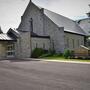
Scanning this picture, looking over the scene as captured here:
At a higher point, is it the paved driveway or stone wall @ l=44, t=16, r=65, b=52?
stone wall @ l=44, t=16, r=65, b=52

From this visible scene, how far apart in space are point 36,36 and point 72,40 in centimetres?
Answer: 1197

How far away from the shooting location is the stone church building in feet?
104

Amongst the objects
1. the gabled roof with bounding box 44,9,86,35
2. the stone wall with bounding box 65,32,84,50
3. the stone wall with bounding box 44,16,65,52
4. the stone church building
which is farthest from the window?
the stone wall with bounding box 65,32,84,50

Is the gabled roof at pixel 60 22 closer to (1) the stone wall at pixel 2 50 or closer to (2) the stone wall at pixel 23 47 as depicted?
(2) the stone wall at pixel 23 47

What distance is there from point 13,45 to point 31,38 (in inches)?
154

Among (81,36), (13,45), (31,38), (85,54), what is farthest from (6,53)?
(81,36)

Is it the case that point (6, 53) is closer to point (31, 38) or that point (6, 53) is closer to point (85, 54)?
point (31, 38)

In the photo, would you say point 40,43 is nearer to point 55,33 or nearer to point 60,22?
point 55,33

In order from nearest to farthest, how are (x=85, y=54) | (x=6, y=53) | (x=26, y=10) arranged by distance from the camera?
(x=85, y=54)
(x=6, y=53)
(x=26, y=10)

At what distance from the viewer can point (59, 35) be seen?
36531mm

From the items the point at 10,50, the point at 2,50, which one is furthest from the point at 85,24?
the point at 2,50

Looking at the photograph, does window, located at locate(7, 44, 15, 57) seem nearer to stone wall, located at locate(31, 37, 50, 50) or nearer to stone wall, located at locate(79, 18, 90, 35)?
stone wall, located at locate(31, 37, 50, 50)

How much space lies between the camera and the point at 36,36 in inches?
1344

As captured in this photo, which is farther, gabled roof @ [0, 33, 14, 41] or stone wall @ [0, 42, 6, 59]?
stone wall @ [0, 42, 6, 59]
